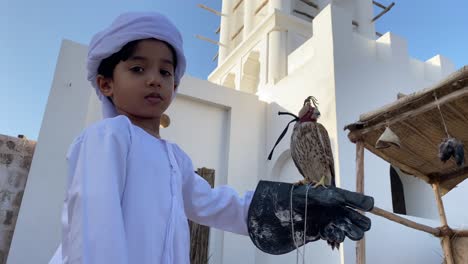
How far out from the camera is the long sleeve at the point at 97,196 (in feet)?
2.70

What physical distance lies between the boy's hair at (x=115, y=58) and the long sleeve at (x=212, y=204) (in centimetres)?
35

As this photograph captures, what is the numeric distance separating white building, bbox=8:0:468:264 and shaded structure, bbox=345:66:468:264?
1.42 meters

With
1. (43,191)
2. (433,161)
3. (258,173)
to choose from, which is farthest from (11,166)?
(433,161)

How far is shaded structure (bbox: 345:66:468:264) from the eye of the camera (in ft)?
9.32

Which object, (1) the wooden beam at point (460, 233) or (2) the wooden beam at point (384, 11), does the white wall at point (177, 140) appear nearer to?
(1) the wooden beam at point (460, 233)

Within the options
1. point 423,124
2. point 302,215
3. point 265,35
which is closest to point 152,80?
point 302,215

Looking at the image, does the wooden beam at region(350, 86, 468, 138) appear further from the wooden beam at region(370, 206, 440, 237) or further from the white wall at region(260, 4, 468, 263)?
the white wall at region(260, 4, 468, 263)

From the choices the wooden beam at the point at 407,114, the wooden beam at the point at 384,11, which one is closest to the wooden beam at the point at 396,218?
the wooden beam at the point at 407,114

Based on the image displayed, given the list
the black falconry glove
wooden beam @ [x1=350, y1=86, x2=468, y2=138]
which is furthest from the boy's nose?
wooden beam @ [x1=350, y1=86, x2=468, y2=138]

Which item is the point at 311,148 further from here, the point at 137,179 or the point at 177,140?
the point at 177,140

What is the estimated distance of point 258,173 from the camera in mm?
7043

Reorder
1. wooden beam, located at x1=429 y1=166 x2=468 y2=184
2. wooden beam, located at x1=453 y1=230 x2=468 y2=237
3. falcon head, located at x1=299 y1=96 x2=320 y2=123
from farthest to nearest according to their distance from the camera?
1. wooden beam, located at x1=429 y1=166 x2=468 y2=184
2. wooden beam, located at x1=453 y1=230 x2=468 y2=237
3. falcon head, located at x1=299 y1=96 x2=320 y2=123

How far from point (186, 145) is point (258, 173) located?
146 cm

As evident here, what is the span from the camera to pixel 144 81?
110 centimetres
